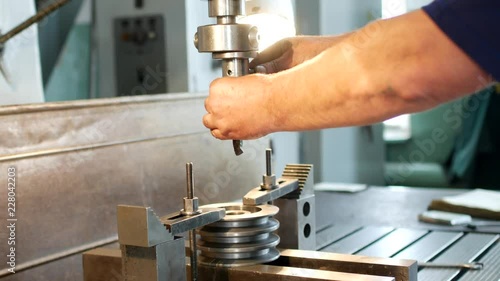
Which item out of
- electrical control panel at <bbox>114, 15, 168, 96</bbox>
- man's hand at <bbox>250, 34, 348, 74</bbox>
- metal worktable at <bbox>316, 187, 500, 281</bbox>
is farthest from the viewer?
electrical control panel at <bbox>114, 15, 168, 96</bbox>

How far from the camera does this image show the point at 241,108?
0.87 meters

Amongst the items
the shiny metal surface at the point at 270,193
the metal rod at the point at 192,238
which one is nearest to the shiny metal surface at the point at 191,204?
the metal rod at the point at 192,238

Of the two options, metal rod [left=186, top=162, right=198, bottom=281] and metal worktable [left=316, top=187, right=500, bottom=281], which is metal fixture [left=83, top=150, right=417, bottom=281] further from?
metal worktable [left=316, top=187, right=500, bottom=281]

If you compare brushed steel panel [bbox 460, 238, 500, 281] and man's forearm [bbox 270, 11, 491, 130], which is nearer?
man's forearm [bbox 270, 11, 491, 130]

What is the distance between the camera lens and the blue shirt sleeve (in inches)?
26.3

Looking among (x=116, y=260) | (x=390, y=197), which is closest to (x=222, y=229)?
(x=116, y=260)

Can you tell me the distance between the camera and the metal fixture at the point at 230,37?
881 millimetres

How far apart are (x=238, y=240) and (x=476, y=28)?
45 centimetres

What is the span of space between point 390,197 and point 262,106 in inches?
42.0

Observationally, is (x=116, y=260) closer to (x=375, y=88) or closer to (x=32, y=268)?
(x=32, y=268)

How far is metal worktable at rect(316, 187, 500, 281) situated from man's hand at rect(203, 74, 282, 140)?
424 millimetres

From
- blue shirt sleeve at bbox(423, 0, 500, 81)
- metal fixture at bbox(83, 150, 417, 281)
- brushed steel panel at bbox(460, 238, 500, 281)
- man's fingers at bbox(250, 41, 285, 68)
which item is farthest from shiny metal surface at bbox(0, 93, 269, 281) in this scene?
blue shirt sleeve at bbox(423, 0, 500, 81)

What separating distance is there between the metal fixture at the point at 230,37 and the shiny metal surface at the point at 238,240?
0.69 ft

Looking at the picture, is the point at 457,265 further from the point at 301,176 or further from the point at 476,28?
the point at 476,28
